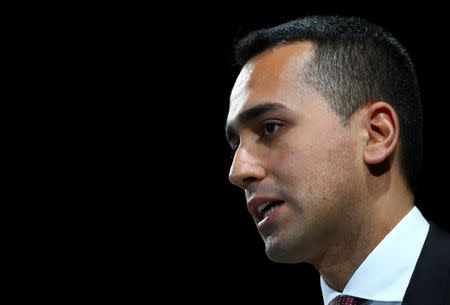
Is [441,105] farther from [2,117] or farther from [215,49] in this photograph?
[2,117]

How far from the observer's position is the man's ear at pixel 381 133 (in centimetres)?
169

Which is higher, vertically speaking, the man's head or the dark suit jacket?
the man's head

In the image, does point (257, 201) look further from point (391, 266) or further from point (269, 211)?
point (391, 266)

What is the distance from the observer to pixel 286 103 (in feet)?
5.58

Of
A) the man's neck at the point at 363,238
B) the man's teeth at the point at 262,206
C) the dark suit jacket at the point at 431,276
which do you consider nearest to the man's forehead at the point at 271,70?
the man's teeth at the point at 262,206

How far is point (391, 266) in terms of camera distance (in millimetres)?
1644

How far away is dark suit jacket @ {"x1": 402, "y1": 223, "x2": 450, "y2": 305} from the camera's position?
1549mm

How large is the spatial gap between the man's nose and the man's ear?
0.78ft

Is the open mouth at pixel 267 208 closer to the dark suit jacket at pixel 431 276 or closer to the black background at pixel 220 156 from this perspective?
the dark suit jacket at pixel 431 276

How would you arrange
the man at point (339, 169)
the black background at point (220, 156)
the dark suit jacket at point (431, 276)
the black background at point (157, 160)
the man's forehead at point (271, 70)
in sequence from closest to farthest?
the dark suit jacket at point (431, 276) → the man at point (339, 169) → the man's forehead at point (271, 70) → the black background at point (220, 156) → the black background at point (157, 160)

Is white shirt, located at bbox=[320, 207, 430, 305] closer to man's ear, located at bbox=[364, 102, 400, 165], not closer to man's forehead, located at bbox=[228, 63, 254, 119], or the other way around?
man's ear, located at bbox=[364, 102, 400, 165]

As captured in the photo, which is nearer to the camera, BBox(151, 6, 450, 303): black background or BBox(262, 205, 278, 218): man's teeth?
BBox(262, 205, 278, 218): man's teeth

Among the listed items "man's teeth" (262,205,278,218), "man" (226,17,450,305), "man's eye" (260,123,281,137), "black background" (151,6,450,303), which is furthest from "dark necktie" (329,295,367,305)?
"black background" (151,6,450,303)

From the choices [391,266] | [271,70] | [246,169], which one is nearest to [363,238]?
[391,266]
